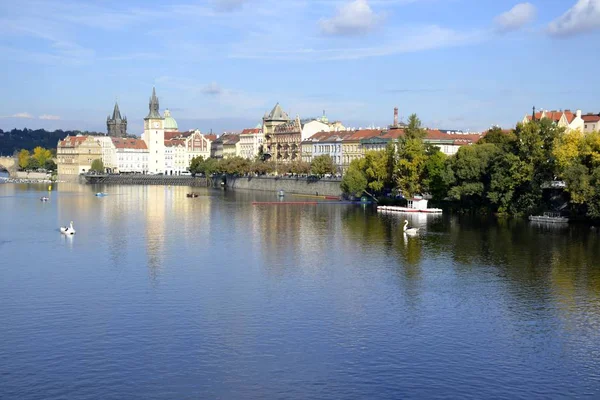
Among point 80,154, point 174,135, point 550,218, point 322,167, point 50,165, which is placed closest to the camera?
point 550,218

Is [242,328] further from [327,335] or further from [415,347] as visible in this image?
[415,347]

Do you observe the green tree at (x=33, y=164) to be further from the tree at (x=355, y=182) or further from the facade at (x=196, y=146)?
the tree at (x=355, y=182)

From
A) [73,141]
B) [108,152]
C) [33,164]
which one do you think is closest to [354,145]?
[108,152]

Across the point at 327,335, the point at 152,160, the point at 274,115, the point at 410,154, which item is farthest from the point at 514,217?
the point at 152,160

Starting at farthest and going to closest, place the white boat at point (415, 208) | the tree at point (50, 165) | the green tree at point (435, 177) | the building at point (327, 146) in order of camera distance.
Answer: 1. the tree at point (50, 165)
2. the building at point (327, 146)
3. the green tree at point (435, 177)
4. the white boat at point (415, 208)

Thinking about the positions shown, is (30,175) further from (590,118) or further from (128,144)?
(590,118)

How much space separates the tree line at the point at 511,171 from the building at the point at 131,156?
103m

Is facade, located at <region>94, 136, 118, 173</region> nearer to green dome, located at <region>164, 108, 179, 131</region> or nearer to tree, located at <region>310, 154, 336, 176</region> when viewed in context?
green dome, located at <region>164, 108, 179, 131</region>

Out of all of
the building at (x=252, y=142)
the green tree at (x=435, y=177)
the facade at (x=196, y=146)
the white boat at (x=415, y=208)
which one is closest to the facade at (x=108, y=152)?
the facade at (x=196, y=146)

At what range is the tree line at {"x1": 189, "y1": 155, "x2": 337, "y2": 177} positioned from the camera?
101981 mm

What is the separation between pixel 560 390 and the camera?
20.4 metres

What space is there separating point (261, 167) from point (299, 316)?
310 feet

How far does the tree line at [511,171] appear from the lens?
5606 centimetres

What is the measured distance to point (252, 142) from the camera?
497ft
